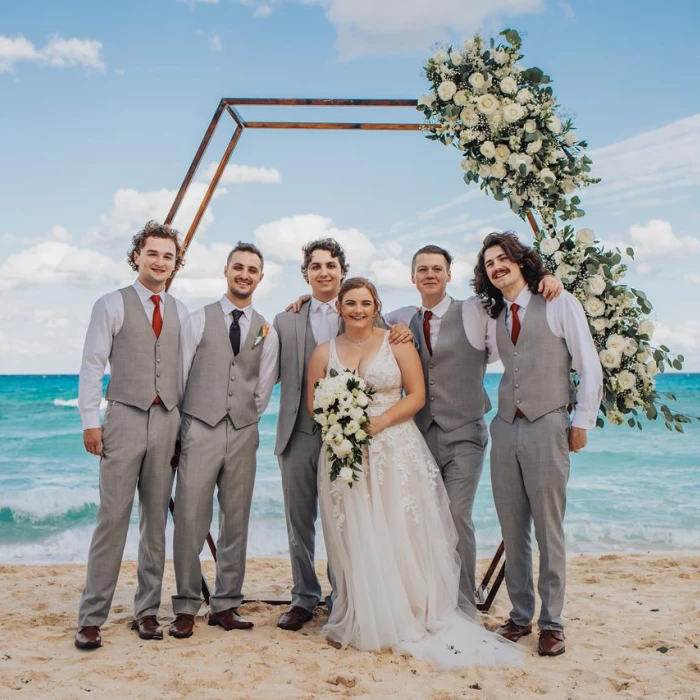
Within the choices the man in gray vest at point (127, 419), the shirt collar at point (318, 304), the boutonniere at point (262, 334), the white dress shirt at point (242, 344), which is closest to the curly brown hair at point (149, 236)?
the man in gray vest at point (127, 419)

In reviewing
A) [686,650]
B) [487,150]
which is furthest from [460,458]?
[487,150]

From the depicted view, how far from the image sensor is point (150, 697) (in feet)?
10.8

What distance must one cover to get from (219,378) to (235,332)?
0.29 m

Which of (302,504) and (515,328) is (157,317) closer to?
(302,504)

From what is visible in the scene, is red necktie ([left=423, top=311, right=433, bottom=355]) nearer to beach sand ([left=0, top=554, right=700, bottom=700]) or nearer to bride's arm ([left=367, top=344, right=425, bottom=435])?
bride's arm ([left=367, top=344, right=425, bottom=435])

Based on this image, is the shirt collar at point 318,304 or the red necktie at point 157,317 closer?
the red necktie at point 157,317

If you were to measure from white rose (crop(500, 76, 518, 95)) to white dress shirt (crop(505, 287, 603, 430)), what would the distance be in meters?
1.42

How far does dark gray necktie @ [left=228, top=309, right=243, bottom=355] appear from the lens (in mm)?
4250

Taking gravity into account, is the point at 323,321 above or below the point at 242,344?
above

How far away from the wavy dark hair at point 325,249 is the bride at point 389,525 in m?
0.47

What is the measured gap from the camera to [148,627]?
4.15 meters

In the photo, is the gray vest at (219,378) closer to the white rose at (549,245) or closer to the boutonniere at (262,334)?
the boutonniere at (262,334)

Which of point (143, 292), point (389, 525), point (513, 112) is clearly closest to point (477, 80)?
point (513, 112)

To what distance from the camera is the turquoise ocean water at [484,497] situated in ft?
27.1
